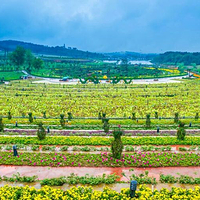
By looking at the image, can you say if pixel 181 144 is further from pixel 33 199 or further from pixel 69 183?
pixel 33 199

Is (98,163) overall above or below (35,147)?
below

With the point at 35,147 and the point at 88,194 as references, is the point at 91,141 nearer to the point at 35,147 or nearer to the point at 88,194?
the point at 35,147

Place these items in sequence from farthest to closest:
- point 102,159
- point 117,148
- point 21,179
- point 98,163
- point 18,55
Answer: point 18,55
point 102,159
point 117,148
point 98,163
point 21,179

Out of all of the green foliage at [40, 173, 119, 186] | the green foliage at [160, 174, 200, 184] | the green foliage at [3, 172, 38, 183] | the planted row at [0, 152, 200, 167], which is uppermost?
the planted row at [0, 152, 200, 167]

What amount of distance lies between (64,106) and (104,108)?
5542 millimetres

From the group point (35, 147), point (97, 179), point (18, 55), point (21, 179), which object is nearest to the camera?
point (97, 179)

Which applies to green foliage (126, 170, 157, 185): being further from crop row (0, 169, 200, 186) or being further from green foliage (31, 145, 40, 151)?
green foliage (31, 145, 40, 151)

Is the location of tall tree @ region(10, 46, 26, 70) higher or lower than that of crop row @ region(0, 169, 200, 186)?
higher

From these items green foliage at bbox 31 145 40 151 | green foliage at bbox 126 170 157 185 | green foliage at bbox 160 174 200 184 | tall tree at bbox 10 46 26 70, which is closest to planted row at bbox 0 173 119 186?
green foliage at bbox 126 170 157 185

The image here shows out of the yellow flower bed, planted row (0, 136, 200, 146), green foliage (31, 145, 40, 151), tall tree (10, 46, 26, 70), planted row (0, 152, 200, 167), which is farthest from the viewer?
tall tree (10, 46, 26, 70)

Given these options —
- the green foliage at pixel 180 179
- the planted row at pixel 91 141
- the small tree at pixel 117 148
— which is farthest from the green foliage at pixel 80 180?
the planted row at pixel 91 141

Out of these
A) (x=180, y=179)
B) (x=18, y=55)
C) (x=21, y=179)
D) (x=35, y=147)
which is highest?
(x=18, y=55)

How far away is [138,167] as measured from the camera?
944 centimetres

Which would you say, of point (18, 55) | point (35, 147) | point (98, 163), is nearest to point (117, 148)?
point (98, 163)
